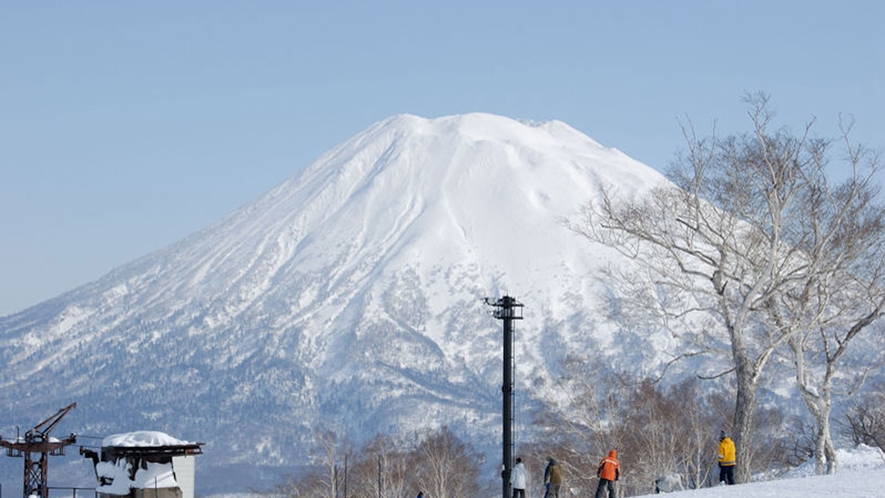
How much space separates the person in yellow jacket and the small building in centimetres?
2107

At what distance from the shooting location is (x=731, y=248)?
33.4m

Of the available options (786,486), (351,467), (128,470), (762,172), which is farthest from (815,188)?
(351,467)

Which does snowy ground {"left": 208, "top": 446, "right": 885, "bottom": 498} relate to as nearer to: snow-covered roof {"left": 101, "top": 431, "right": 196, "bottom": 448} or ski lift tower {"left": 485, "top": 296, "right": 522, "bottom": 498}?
ski lift tower {"left": 485, "top": 296, "right": 522, "bottom": 498}

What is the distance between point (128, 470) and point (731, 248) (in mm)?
22772

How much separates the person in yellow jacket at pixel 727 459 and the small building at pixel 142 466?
2107cm

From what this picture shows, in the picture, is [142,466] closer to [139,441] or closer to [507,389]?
[139,441]

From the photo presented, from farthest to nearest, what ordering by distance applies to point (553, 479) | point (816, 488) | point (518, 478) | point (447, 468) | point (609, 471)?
point (447, 468) → point (518, 478) → point (553, 479) → point (609, 471) → point (816, 488)

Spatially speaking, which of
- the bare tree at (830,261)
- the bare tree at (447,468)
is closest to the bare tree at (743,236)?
the bare tree at (830,261)

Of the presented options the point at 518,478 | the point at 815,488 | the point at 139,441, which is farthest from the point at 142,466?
the point at 815,488

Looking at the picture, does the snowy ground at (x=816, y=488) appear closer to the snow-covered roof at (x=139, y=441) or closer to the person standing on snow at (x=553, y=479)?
the person standing on snow at (x=553, y=479)

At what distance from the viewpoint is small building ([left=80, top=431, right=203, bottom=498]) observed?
45.7 meters

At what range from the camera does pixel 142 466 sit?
151 ft

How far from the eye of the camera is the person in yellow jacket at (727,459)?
29812 millimetres

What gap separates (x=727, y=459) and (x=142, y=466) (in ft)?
75.8
